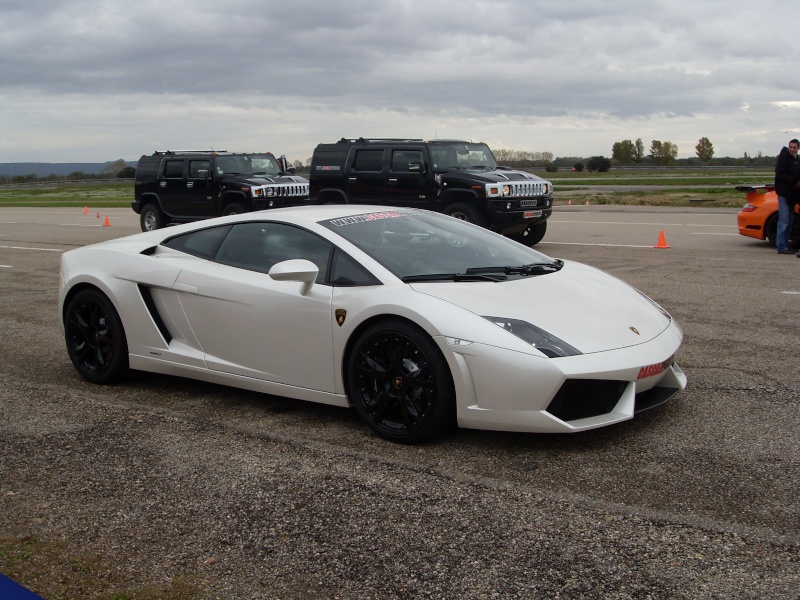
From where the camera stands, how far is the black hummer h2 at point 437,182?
15000mm

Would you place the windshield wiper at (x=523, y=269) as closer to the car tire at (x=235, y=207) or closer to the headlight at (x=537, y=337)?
the headlight at (x=537, y=337)

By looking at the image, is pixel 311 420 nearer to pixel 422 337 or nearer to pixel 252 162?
pixel 422 337

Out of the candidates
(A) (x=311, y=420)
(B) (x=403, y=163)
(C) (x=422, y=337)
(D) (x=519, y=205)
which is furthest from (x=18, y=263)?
(C) (x=422, y=337)

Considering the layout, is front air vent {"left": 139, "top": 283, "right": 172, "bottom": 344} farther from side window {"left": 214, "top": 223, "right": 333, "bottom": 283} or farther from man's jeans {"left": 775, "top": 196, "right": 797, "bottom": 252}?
man's jeans {"left": 775, "top": 196, "right": 797, "bottom": 252}

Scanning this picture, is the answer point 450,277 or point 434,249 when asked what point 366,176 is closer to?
point 434,249

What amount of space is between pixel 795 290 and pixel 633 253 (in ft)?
14.3

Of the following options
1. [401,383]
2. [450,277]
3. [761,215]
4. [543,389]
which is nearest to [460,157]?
[761,215]

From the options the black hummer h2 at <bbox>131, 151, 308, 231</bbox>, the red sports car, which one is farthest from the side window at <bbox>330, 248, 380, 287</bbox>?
the black hummer h2 at <bbox>131, 151, 308, 231</bbox>

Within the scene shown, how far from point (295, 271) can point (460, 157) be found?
11441mm

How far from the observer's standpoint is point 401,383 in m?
4.71

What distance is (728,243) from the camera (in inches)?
595

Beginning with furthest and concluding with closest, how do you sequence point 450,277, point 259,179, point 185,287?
point 259,179 < point 185,287 < point 450,277

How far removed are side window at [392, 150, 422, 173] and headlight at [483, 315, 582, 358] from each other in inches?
453

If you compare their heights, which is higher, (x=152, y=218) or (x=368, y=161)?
(x=368, y=161)
